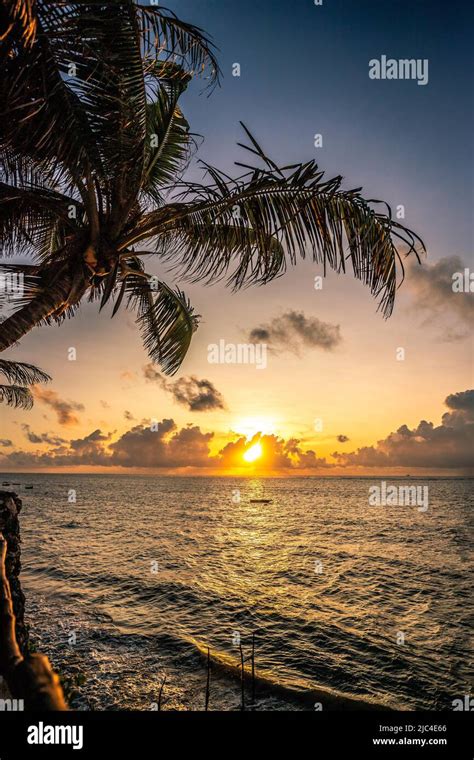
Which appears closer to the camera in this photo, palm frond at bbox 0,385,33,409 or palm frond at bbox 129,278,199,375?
palm frond at bbox 129,278,199,375

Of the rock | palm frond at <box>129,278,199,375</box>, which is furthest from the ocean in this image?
palm frond at <box>129,278,199,375</box>

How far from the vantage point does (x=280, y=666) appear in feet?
35.6

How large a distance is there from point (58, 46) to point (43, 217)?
2.48m

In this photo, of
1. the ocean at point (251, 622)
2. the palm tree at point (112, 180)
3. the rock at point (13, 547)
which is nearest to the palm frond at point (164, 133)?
the palm tree at point (112, 180)

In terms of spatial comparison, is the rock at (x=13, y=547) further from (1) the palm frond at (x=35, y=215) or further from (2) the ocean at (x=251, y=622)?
(1) the palm frond at (x=35, y=215)

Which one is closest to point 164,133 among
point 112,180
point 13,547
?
point 112,180

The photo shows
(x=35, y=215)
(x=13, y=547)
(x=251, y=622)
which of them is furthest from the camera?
(x=251, y=622)

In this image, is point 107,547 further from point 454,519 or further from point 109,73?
point 454,519

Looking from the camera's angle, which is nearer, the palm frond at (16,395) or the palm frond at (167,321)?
the palm frond at (167,321)

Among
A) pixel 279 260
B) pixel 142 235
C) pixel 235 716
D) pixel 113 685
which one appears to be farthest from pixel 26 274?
pixel 113 685

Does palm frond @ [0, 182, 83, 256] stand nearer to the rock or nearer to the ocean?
the rock

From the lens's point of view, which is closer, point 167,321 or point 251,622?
point 167,321

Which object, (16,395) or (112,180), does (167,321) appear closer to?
(112,180)

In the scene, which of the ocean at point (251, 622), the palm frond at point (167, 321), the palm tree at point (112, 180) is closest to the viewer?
the palm tree at point (112, 180)
